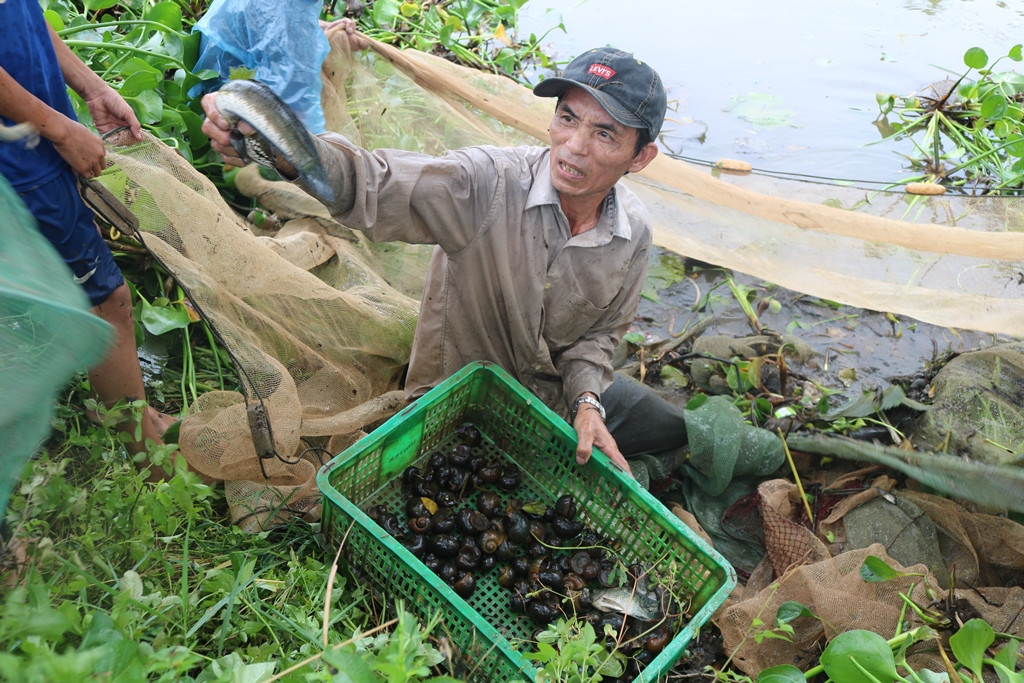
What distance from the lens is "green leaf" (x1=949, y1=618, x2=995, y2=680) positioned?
2123mm

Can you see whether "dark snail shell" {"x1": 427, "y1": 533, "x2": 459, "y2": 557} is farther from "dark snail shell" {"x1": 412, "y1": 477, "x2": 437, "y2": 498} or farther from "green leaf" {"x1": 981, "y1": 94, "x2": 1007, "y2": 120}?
"green leaf" {"x1": 981, "y1": 94, "x2": 1007, "y2": 120}

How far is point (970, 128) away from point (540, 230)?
4.78m

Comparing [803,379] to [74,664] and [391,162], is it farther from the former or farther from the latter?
[74,664]

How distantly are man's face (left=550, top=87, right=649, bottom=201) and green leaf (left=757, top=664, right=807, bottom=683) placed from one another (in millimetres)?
1486

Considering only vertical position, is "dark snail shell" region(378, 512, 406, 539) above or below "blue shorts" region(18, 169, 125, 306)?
below

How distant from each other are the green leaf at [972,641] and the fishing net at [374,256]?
64 centimetres

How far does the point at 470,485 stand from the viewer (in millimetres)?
2740

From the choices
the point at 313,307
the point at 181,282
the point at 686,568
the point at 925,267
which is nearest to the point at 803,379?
the point at 925,267

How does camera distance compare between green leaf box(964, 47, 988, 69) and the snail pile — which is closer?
the snail pile

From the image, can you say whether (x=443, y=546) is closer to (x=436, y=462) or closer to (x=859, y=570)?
(x=436, y=462)

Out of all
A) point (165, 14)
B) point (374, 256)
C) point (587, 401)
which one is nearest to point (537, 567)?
point (587, 401)

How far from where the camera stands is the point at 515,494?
2809 mm

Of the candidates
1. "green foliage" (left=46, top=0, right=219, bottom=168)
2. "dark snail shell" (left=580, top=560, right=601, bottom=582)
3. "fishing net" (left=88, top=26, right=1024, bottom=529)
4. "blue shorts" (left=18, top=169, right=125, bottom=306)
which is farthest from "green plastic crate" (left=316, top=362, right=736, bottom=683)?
"green foliage" (left=46, top=0, right=219, bottom=168)

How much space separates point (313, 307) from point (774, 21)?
18.7ft
